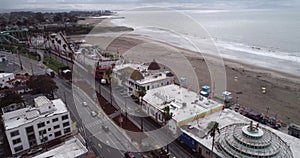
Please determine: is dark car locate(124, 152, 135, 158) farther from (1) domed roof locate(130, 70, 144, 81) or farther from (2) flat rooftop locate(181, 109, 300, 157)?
(1) domed roof locate(130, 70, 144, 81)

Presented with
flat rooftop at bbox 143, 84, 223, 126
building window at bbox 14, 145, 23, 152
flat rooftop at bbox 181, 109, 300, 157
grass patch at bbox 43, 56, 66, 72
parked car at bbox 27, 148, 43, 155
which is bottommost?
parked car at bbox 27, 148, 43, 155

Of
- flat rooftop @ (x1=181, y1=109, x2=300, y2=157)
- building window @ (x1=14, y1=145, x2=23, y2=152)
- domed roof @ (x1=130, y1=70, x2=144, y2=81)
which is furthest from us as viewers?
domed roof @ (x1=130, y1=70, x2=144, y2=81)

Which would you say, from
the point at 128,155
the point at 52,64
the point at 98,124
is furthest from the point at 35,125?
the point at 52,64

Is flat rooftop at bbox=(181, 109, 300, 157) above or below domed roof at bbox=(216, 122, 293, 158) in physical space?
below

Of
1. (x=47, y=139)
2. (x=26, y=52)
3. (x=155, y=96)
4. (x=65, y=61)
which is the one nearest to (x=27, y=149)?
(x=47, y=139)

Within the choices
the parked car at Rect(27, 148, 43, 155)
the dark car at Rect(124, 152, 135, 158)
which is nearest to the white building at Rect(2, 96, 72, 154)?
the parked car at Rect(27, 148, 43, 155)

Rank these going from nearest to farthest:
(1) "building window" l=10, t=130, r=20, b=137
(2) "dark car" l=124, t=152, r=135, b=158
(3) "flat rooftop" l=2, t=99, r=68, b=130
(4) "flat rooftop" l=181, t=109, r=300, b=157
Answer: (4) "flat rooftop" l=181, t=109, r=300, b=157
(2) "dark car" l=124, t=152, r=135, b=158
(1) "building window" l=10, t=130, r=20, b=137
(3) "flat rooftop" l=2, t=99, r=68, b=130

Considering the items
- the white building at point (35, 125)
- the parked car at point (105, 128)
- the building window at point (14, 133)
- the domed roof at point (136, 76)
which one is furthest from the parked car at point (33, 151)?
the domed roof at point (136, 76)
